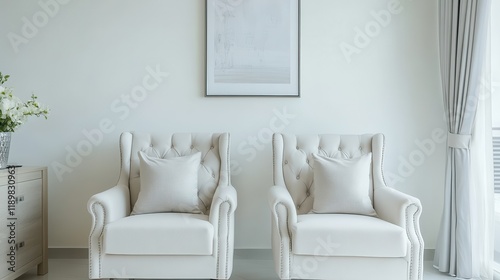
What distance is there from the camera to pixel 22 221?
272 cm

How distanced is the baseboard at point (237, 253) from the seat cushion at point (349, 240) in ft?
3.40

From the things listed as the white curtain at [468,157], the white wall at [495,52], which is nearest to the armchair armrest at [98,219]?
the white curtain at [468,157]

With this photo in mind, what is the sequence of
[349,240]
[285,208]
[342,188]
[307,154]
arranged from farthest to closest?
[307,154] < [342,188] < [285,208] < [349,240]

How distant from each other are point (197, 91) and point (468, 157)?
204 cm

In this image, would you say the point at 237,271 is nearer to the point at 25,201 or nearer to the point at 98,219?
the point at 98,219

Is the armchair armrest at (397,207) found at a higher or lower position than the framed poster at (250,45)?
lower

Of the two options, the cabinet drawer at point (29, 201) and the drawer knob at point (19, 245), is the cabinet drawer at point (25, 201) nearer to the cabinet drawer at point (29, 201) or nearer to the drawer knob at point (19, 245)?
the cabinet drawer at point (29, 201)

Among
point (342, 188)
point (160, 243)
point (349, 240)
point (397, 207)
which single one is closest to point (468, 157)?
point (397, 207)

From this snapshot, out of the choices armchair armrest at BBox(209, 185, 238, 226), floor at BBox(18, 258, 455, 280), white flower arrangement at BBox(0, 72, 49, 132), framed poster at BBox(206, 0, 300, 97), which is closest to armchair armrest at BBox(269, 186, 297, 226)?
armchair armrest at BBox(209, 185, 238, 226)

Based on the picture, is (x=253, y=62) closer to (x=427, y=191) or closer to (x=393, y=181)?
(x=393, y=181)

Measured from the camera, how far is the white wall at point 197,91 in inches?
130

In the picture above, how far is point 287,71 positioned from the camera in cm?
328

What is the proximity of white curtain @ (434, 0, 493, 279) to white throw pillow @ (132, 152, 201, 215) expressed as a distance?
5.83 ft

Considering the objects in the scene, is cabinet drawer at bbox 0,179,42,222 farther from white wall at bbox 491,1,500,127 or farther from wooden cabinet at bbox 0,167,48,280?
white wall at bbox 491,1,500,127
